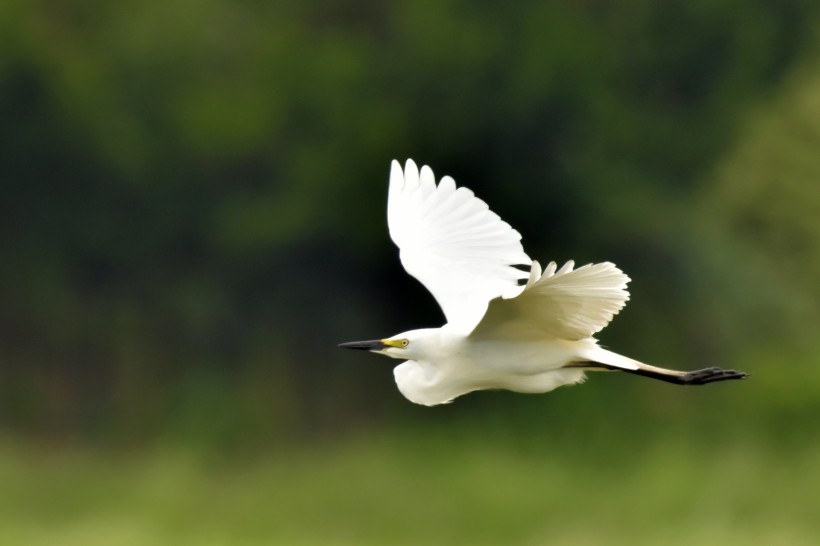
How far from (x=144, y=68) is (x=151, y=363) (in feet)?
7.13

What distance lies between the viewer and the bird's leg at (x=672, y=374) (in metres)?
4.00

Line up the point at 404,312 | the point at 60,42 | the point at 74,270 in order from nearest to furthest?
the point at 404,312, the point at 74,270, the point at 60,42

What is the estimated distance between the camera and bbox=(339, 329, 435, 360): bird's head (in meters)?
4.09

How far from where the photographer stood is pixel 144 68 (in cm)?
1126

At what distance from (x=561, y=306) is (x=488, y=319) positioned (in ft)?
0.65

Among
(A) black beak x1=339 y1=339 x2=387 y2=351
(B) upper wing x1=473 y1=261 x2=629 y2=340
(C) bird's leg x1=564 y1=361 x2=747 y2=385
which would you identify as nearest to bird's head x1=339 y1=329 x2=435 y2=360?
(A) black beak x1=339 y1=339 x2=387 y2=351

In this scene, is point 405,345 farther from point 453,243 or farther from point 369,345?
point 453,243

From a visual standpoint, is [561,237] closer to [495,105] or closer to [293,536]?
[495,105]

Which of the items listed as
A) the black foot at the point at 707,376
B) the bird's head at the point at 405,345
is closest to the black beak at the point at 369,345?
the bird's head at the point at 405,345

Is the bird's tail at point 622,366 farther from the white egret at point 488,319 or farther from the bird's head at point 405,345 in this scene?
the bird's head at point 405,345

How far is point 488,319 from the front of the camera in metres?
3.93

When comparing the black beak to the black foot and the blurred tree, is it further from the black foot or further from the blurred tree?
the blurred tree

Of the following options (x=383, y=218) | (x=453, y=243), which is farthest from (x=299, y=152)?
(x=453, y=243)

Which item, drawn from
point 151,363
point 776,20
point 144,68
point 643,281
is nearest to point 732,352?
point 643,281
